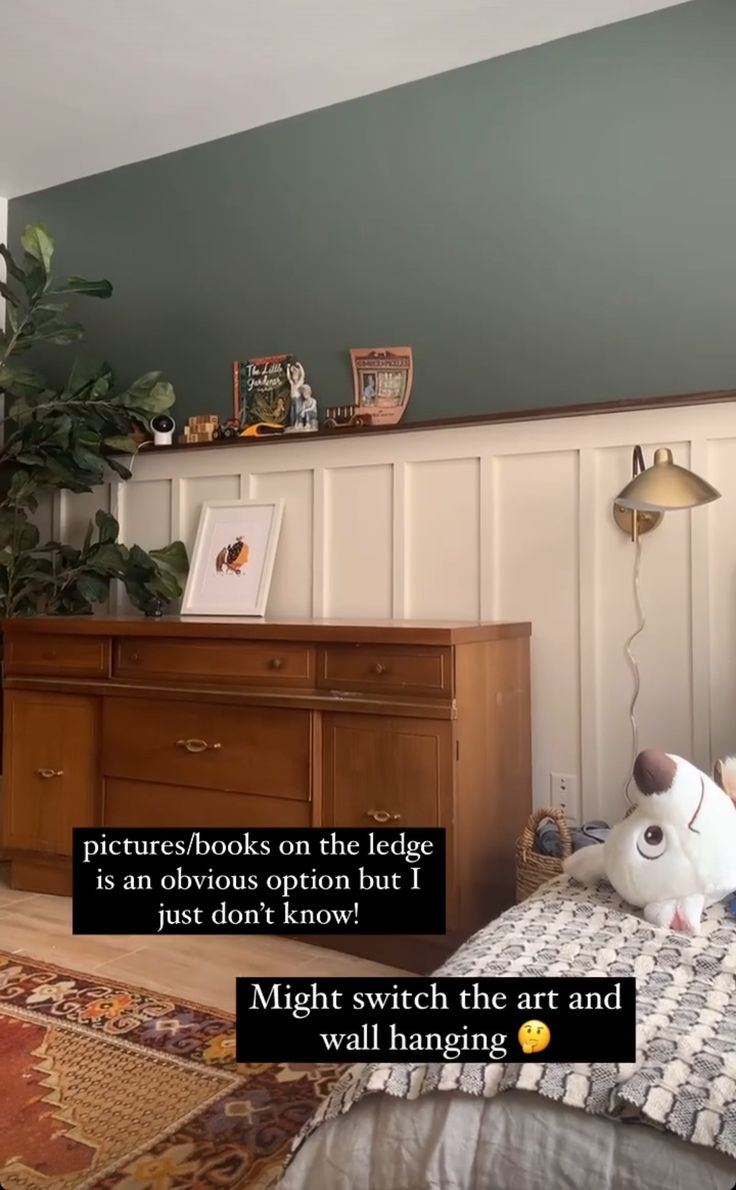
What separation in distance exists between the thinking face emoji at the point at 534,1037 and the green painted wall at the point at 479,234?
1889mm

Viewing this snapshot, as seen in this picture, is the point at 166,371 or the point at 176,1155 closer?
the point at 176,1155

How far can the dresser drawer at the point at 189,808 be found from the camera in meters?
2.56

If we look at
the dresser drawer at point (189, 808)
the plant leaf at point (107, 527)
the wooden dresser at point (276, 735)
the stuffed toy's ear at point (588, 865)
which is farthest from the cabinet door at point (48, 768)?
the stuffed toy's ear at point (588, 865)

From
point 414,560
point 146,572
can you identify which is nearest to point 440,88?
point 414,560

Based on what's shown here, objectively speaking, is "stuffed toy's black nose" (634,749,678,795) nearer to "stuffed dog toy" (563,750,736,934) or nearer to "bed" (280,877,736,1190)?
"stuffed dog toy" (563,750,736,934)

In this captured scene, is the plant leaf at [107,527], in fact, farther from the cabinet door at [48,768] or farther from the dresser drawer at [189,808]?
the dresser drawer at [189,808]

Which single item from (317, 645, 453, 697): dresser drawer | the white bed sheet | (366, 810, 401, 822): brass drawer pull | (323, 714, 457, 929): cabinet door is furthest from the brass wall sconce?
the white bed sheet

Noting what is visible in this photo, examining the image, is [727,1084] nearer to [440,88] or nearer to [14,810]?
[14,810]

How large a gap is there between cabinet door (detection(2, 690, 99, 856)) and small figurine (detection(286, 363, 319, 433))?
1120mm

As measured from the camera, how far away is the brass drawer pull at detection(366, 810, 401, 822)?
2.38 meters

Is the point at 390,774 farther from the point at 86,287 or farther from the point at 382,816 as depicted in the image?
the point at 86,287

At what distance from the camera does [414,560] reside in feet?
9.76

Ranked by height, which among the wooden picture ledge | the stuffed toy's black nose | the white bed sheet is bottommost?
the white bed sheet

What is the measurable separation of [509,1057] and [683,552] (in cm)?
169
